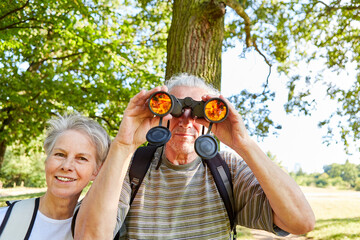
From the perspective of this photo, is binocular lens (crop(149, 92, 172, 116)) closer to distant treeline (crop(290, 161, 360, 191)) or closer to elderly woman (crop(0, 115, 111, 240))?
elderly woman (crop(0, 115, 111, 240))

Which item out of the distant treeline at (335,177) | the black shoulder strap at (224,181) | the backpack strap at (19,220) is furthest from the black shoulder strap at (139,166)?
the distant treeline at (335,177)

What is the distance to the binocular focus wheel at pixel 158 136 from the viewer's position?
189 centimetres

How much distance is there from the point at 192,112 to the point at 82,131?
2.76 feet

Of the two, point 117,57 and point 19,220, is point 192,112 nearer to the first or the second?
point 19,220

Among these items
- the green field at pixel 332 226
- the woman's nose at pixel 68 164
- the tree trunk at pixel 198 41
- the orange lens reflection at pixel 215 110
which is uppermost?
the tree trunk at pixel 198 41

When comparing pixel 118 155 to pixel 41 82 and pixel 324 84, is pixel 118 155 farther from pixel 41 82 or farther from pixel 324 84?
pixel 324 84

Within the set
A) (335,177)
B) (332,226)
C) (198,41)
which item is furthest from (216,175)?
(335,177)

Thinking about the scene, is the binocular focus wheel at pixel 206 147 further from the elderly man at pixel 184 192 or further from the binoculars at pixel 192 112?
the elderly man at pixel 184 192

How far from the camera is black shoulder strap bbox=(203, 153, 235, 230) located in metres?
2.03

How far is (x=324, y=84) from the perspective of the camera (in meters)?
9.62

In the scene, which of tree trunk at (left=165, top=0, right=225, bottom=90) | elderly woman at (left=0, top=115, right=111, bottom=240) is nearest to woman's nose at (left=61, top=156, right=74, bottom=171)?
elderly woman at (left=0, top=115, right=111, bottom=240)

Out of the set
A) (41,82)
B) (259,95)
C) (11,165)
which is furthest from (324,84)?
(11,165)

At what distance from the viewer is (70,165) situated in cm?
217

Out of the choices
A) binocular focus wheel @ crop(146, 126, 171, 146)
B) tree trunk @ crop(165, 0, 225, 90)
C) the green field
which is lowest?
the green field
